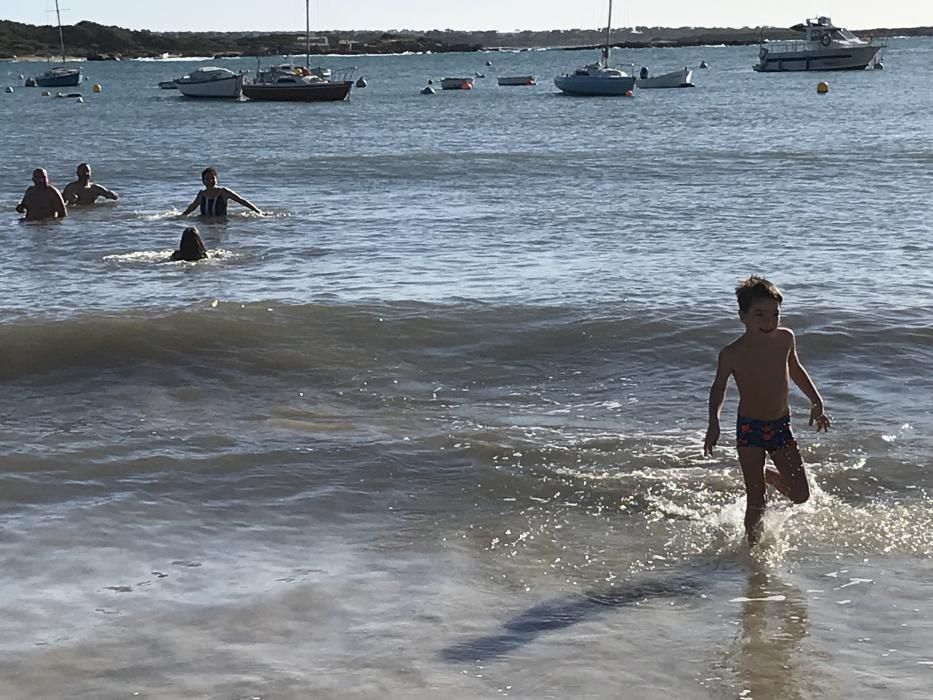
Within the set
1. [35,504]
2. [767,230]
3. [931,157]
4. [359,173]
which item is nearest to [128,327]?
[35,504]

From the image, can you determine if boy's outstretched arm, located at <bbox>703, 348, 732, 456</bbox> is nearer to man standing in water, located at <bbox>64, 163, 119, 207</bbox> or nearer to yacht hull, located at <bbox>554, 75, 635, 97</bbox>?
man standing in water, located at <bbox>64, 163, 119, 207</bbox>

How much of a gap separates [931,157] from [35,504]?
2543 centimetres

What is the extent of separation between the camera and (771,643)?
5629 mm

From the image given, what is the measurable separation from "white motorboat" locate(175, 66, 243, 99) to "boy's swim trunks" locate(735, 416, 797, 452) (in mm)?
70267

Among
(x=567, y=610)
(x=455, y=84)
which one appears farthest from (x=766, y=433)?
(x=455, y=84)

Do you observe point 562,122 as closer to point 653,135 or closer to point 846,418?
point 653,135

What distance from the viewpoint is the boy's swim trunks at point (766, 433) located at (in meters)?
6.56

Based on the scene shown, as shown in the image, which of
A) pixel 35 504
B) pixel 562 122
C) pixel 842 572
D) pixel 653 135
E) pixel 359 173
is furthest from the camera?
pixel 562 122

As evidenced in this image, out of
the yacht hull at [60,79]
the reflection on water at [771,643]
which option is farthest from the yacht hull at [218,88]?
the reflection on water at [771,643]

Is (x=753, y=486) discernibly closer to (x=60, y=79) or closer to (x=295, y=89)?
(x=295, y=89)

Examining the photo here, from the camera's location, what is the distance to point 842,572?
642 centimetres

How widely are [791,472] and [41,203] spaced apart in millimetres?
15629

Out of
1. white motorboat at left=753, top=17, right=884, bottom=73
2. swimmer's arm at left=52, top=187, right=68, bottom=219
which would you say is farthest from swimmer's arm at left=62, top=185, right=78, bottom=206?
white motorboat at left=753, top=17, right=884, bottom=73

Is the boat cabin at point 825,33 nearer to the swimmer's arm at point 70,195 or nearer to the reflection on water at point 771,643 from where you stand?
the swimmer's arm at point 70,195
